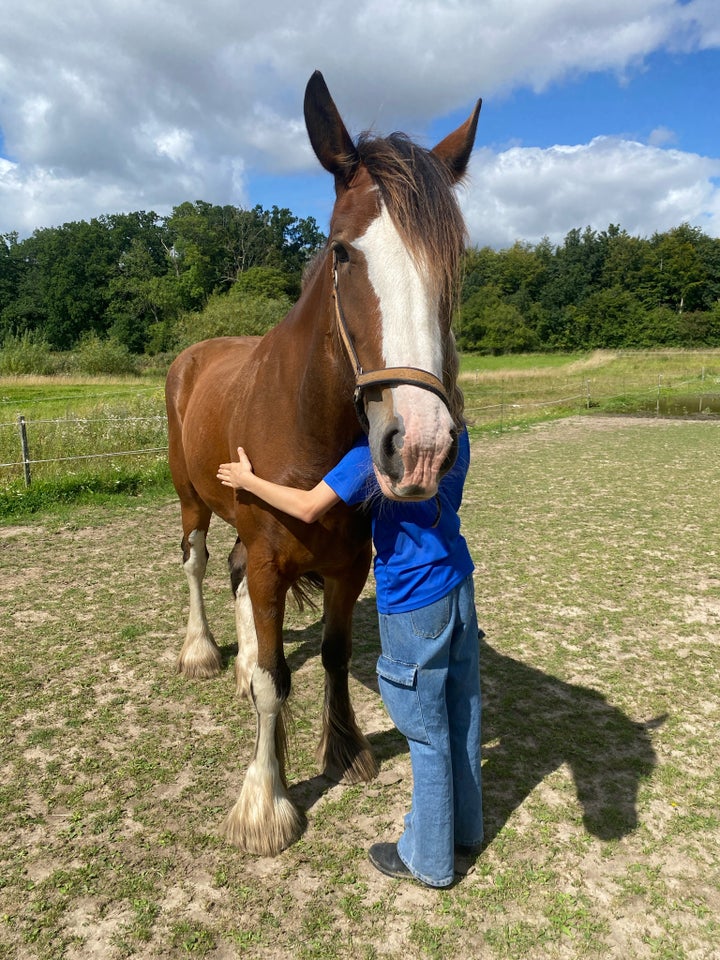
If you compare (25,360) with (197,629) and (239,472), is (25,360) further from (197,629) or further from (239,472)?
(239,472)

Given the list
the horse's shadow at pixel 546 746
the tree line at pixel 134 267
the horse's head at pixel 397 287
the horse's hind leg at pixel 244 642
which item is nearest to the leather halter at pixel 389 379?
the horse's head at pixel 397 287

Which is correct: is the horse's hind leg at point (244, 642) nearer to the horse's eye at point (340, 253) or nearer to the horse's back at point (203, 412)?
the horse's back at point (203, 412)

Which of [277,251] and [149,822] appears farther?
[277,251]

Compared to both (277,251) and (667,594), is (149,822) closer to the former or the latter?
(667,594)

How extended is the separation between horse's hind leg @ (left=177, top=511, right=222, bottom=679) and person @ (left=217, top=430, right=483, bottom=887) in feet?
6.36

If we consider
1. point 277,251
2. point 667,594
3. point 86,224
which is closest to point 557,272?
point 277,251

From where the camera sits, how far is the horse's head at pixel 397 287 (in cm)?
139

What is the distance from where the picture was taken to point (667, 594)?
489cm

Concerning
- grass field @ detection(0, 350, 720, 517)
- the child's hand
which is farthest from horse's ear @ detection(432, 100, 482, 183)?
grass field @ detection(0, 350, 720, 517)

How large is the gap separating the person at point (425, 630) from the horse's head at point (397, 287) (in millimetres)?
381

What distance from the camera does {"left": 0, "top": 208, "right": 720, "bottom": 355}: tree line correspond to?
2104 inches

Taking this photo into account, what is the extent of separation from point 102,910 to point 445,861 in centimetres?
125

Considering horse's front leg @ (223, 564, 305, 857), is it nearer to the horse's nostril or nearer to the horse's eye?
the horse's nostril

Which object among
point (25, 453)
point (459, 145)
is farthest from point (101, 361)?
point (459, 145)
